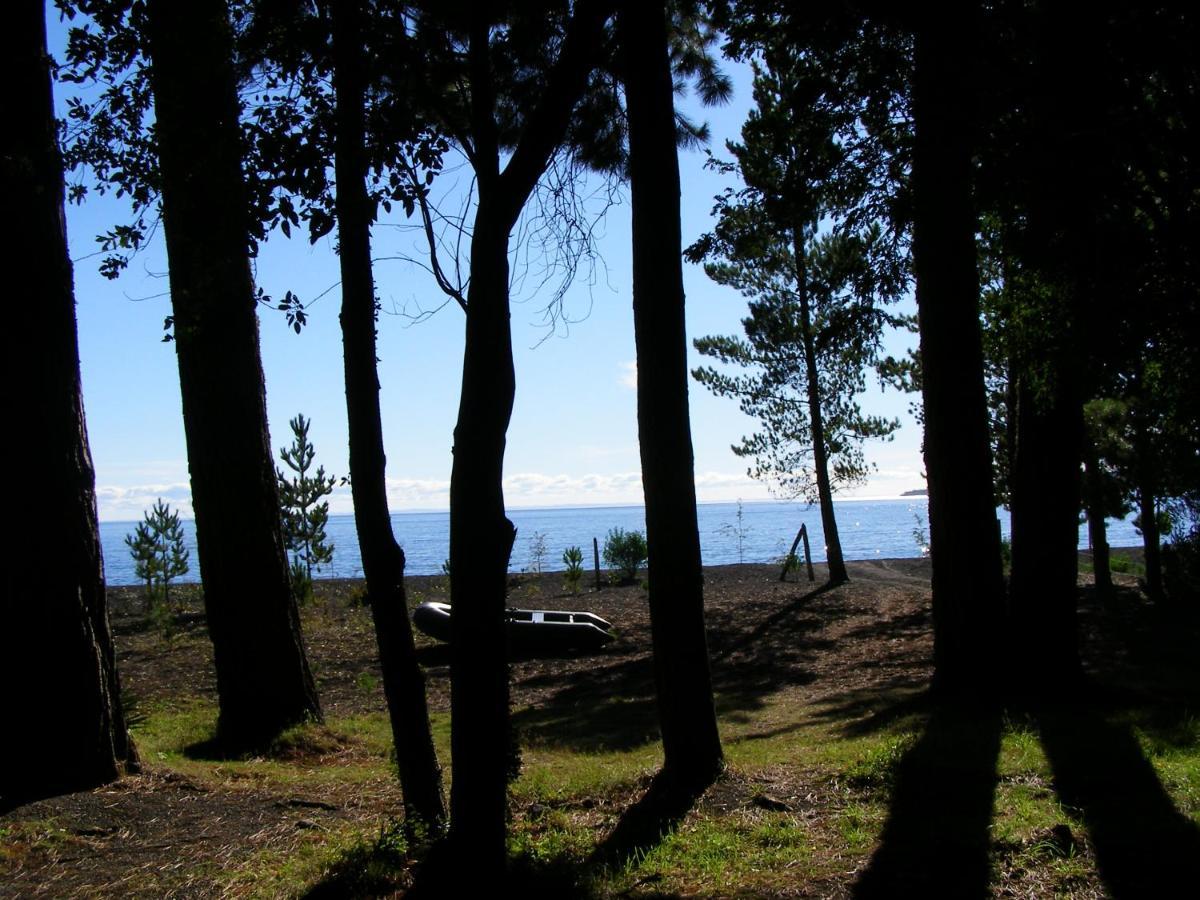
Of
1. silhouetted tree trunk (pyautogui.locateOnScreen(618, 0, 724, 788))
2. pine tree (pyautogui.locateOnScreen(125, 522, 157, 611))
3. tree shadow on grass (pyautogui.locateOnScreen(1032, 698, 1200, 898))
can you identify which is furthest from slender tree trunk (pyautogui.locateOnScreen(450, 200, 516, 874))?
pine tree (pyautogui.locateOnScreen(125, 522, 157, 611))

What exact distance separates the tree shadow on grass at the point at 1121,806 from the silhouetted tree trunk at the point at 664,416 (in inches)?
84.1

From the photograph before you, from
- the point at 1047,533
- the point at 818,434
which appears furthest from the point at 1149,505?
the point at 1047,533

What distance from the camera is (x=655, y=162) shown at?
6367 mm

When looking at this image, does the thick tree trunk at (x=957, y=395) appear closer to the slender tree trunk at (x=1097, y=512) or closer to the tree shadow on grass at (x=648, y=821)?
the tree shadow on grass at (x=648, y=821)

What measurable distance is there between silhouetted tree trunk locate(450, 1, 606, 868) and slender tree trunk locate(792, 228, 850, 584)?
1629cm

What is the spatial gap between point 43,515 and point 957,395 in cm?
656

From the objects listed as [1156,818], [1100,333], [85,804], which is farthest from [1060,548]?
[85,804]

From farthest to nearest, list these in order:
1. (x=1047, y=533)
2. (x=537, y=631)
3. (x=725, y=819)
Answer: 1. (x=537, y=631)
2. (x=1047, y=533)
3. (x=725, y=819)

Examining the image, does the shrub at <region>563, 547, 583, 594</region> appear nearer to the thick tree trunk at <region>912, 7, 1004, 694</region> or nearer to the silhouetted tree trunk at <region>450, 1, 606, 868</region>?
the thick tree trunk at <region>912, 7, 1004, 694</region>

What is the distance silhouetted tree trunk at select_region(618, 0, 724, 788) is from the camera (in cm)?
629

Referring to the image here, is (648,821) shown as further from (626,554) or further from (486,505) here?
(626,554)

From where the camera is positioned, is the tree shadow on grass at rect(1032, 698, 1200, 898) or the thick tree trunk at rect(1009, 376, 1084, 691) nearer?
the tree shadow on grass at rect(1032, 698, 1200, 898)

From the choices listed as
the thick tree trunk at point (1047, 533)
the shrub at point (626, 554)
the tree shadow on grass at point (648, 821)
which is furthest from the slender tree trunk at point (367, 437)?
the shrub at point (626, 554)

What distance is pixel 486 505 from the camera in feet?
14.0
